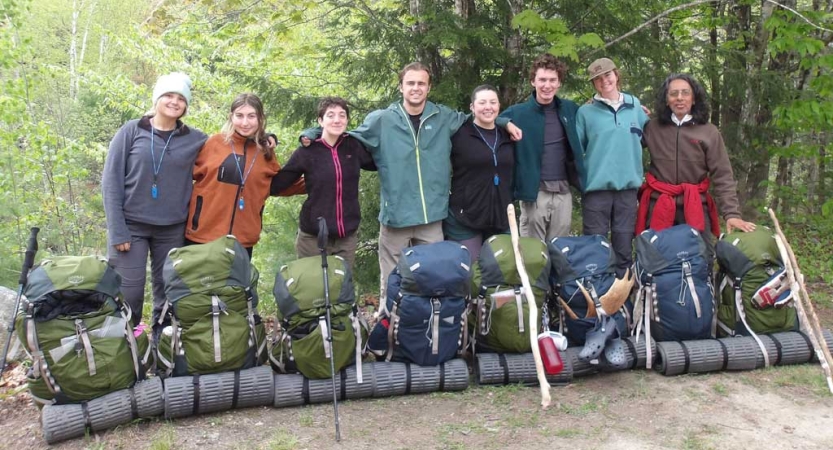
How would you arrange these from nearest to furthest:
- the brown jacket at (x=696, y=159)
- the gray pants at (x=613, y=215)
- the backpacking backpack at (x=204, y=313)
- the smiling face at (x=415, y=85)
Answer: the backpacking backpack at (x=204, y=313) < the smiling face at (x=415, y=85) < the gray pants at (x=613, y=215) < the brown jacket at (x=696, y=159)

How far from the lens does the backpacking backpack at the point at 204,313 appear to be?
427 cm

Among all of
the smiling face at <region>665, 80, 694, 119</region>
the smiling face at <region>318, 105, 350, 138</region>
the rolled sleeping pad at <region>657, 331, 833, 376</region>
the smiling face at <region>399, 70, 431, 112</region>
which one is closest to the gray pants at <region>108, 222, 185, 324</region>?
the smiling face at <region>318, 105, 350, 138</region>

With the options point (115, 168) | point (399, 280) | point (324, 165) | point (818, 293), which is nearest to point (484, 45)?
point (324, 165)

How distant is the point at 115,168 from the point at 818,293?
823 centimetres

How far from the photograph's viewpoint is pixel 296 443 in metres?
3.87

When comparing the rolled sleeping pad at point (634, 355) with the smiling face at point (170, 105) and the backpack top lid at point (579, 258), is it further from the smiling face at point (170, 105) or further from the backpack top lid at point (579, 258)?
the smiling face at point (170, 105)

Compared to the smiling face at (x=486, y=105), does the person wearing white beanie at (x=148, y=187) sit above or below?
below

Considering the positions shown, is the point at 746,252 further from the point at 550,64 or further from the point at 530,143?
the point at 550,64

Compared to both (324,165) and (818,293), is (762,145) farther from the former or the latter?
(324,165)

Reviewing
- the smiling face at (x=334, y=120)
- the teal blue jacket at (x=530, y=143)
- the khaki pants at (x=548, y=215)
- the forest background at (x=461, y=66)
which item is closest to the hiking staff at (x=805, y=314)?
the khaki pants at (x=548, y=215)

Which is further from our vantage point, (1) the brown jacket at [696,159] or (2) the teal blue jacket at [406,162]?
(1) the brown jacket at [696,159]

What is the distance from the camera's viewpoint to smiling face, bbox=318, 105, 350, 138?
484 cm

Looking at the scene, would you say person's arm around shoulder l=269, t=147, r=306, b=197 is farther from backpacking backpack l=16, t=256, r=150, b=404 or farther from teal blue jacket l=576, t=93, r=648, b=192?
teal blue jacket l=576, t=93, r=648, b=192

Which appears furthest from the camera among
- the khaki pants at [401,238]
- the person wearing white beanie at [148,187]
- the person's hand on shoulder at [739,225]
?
the person's hand on shoulder at [739,225]
